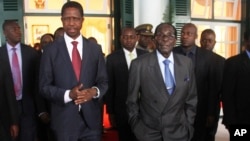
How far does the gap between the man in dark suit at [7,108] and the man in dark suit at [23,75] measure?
14.0 inches

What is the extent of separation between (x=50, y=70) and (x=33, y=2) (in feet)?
15.2

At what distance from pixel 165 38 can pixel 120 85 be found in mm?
1411

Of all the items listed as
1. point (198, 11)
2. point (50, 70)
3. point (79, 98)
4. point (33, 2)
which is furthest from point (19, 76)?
point (198, 11)

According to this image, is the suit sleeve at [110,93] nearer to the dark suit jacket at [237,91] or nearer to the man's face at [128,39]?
the man's face at [128,39]

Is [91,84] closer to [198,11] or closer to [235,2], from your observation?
[198,11]

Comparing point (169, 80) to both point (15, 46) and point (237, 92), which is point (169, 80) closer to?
point (237, 92)

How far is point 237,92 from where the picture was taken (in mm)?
3533

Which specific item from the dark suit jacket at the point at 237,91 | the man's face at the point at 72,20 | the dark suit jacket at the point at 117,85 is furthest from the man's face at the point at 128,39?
the man's face at the point at 72,20

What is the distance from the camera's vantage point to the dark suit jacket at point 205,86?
393 cm

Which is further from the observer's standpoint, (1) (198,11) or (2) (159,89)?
(1) (198,11)

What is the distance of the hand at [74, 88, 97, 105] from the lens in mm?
2621

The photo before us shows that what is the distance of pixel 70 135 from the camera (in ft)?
9.00

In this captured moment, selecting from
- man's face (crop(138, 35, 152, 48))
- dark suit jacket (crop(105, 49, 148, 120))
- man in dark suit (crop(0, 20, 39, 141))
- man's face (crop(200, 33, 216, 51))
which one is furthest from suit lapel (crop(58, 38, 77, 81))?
man's face (crop(138, 35, 152, 48))

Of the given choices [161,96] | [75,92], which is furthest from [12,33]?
[161,96]
